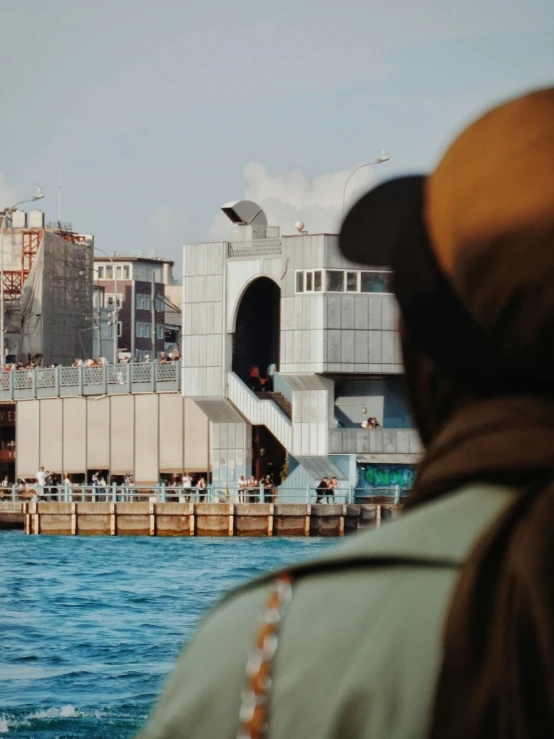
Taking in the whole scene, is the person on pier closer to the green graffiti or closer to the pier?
the pier

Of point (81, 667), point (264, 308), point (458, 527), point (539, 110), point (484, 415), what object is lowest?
point (81, 667)

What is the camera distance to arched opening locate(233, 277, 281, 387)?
55.6 meters

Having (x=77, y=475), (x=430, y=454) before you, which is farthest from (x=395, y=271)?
(x=77, y=475)

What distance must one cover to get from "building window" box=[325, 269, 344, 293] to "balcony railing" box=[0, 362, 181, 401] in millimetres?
9463

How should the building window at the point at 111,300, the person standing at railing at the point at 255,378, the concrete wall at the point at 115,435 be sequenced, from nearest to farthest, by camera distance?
the person standing at railing at the point at 255,378
the concrete wall at the point at 115,435
the building window at the point at 111,300

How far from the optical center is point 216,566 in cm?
3938

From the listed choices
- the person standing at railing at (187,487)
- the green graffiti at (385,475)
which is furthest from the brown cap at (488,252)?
the green graffiti at (385,475)

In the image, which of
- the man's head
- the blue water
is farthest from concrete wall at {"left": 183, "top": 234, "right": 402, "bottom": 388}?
the man's head

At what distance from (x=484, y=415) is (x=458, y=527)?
0.42 feet

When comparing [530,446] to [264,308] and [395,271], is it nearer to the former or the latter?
[395,271]

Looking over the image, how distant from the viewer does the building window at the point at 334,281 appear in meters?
51.2

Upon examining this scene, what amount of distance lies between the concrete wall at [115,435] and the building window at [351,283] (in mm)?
8918

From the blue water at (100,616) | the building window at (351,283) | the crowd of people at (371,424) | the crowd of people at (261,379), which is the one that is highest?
the building window at (351,283)

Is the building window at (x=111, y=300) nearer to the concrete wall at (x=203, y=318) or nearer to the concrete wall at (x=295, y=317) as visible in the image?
the concrete wall at (x=203, y=318)
